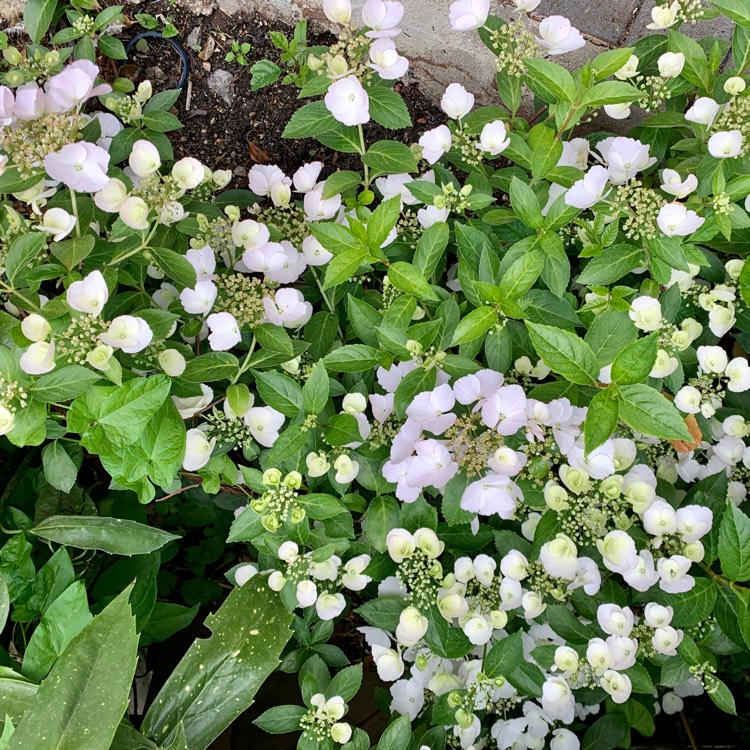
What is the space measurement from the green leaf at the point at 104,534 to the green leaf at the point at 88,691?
0.66 ft

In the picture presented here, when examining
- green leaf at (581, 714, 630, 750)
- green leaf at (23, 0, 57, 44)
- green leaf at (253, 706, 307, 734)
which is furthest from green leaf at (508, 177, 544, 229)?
green leaf at (581, 714, 630, 750)

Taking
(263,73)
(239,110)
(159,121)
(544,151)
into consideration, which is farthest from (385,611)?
(239,110)

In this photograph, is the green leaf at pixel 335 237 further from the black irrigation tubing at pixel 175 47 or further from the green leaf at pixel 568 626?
the black irrigation tubing at pixel 175 47

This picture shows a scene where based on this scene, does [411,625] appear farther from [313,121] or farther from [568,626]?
[313,121]

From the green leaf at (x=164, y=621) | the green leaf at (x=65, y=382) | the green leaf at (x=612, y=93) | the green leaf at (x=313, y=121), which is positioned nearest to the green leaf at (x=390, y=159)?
the green leaf at (x=313, y=121)

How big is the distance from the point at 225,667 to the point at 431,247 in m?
0.92

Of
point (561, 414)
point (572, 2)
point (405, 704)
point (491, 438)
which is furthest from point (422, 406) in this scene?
point (572, 2)

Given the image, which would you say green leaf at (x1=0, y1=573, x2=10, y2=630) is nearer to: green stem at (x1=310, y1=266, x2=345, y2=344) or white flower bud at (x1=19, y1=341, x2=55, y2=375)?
white flower bud at (x1=19, y1=341, x2=55, y2=375)

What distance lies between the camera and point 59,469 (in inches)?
51.7

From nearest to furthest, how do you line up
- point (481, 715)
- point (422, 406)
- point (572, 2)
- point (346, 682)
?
point (422, 406) < point (346, 682) < point (481, 715) < point (572, 2)

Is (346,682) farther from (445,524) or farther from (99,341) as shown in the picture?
(99,341)

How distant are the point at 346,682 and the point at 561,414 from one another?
2.19 ft

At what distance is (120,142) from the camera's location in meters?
1.39

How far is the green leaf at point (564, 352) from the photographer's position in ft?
3.39
